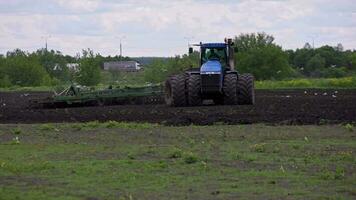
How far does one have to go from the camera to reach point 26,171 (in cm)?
1530

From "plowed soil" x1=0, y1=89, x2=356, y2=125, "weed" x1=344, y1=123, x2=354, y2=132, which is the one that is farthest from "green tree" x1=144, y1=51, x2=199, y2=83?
"weed" x1=344, y1=123, x2=354, y2=132

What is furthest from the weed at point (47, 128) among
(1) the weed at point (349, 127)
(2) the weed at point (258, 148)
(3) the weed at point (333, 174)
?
(3) the weed at point (333, 174)

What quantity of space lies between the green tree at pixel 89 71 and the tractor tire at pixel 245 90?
4409cm

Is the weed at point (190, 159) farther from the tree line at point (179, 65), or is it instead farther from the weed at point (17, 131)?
the tree line at point (179, 65)

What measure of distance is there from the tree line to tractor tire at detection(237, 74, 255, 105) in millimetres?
44362

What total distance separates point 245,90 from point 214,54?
3.03 metres

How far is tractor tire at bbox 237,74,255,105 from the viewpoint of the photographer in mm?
36094

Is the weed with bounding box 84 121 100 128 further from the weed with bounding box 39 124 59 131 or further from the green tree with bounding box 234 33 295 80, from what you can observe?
the green tree with bounding box 234 33 295 80

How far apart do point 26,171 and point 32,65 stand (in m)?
99.0

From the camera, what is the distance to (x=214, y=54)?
1508 inches

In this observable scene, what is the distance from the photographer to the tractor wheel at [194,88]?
35.9m

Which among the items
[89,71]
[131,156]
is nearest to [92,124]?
[131,156]

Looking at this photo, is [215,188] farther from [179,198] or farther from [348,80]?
[348,80]

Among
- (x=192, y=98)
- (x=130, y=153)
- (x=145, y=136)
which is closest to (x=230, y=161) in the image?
(x=130, y=153)
